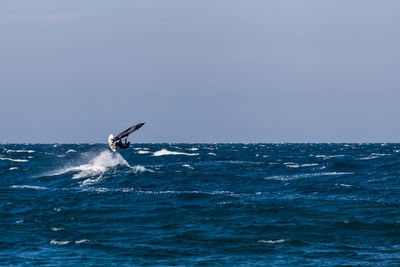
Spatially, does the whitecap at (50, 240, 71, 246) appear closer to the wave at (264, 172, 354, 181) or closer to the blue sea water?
the blue sea water

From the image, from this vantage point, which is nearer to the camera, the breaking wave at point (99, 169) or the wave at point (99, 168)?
the breaking wave at point (99, 169)

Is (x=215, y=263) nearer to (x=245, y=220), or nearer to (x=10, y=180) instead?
(x=245, y=220)

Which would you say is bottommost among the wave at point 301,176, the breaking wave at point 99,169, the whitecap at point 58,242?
the wave at point 301,176

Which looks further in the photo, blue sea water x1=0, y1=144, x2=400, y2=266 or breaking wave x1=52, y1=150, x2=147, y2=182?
breaking wave x1=52, y1=150, x2=147, y2=182

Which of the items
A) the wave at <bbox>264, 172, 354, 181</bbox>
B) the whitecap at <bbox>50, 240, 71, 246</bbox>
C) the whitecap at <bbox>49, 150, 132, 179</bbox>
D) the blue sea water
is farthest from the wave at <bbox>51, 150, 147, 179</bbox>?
the whitecap at <bbox>50, 240, 71, 246</bbox>

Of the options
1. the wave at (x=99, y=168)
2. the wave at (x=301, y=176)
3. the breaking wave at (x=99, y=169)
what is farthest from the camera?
the wave at (x=99, y=168)

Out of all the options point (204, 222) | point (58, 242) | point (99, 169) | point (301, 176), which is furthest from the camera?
point (99, 169)

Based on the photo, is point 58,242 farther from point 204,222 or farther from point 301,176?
point 301,176

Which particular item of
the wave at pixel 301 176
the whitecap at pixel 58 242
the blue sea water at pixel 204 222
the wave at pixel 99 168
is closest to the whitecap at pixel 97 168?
the wave at pixel 99 168

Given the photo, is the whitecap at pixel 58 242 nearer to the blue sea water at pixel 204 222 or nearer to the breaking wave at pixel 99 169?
the blue sea water at pixel 204 222

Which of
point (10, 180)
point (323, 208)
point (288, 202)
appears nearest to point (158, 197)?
point (288, 202)

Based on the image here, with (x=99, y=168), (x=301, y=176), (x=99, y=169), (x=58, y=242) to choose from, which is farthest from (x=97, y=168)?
(x=58, y=242)

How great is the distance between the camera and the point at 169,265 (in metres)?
20.8

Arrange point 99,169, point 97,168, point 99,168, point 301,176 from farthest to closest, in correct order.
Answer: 1. point 97,168
2. point 99,168
3. point 99,169
4. point 301,176
